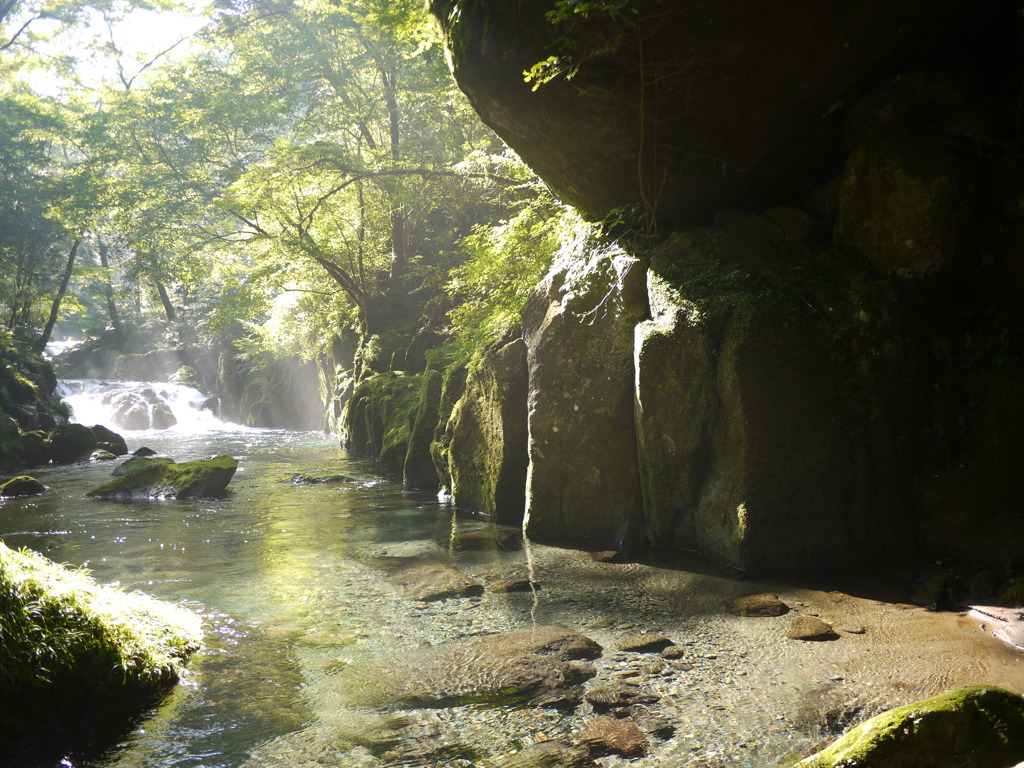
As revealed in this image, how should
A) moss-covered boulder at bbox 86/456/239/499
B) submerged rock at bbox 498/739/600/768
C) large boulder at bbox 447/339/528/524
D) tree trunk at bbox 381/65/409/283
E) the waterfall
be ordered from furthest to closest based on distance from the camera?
the waterfall
tree trunk at bbox 381/65/409/283
moss-covered boulder at bbox 86/456/239/499
large boulder at bbox 447/339/528/524
submerged rock at bbox 498/739/600/768

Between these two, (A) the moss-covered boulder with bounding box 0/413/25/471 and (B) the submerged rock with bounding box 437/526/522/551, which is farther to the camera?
(A) the moss-covered boulder with bounding box 0/413/25/471

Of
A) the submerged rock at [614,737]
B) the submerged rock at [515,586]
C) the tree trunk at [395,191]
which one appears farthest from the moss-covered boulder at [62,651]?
the tree trunk at [395,191]

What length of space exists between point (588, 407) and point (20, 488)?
11424 mm

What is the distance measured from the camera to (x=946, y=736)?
262 cm

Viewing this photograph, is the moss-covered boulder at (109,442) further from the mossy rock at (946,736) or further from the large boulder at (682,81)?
the mossy rock at (946,736)

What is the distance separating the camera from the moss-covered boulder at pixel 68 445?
17828mm

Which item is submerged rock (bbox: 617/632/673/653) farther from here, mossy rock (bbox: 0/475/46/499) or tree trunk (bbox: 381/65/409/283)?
tree trunk (bbox: 381/65/409/283)

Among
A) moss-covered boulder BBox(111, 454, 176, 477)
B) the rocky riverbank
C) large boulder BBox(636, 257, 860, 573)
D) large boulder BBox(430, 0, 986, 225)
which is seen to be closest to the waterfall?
moss-covered boulder BBox(111, 454, 176, 477)

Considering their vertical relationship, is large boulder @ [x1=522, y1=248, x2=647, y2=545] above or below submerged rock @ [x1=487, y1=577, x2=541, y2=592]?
above

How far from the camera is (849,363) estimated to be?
6.57 m

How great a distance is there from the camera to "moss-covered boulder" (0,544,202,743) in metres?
3.67

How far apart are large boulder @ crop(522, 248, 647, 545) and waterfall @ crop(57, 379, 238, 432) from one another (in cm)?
2500

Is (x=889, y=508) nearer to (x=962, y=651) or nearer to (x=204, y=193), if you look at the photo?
(x=962, y=651)

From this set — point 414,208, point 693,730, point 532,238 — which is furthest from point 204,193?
point 693,730
